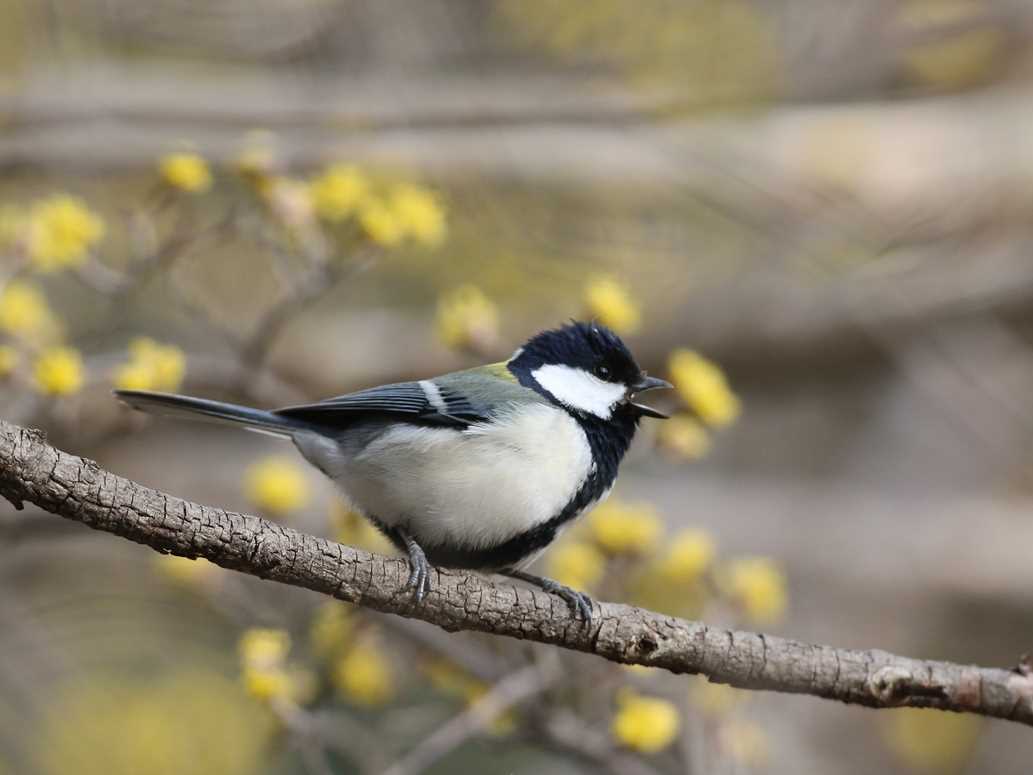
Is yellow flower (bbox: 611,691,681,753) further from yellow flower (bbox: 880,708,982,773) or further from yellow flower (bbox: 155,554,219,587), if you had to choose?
yellow flower (bbox: 880,708,982,773)

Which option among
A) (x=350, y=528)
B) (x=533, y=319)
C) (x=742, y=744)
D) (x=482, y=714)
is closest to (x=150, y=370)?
(x=350, y=528)

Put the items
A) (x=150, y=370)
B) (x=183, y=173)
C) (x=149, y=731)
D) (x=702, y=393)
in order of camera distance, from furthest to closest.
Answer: (x=149, y=731) → (x=702, y=393) → (x=183, y=173) → (x=150, y=370)

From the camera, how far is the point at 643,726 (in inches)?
94.0

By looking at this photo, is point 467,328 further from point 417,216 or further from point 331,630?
point 331,630

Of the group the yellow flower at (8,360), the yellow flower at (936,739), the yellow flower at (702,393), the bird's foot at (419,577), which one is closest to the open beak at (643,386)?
the yellow flower at (702,393)

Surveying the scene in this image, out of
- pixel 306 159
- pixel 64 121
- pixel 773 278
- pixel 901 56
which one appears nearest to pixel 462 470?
pixel 306 159

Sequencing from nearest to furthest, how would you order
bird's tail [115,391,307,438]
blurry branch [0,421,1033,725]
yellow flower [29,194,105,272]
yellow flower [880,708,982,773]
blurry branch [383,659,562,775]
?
blurry branch [0,421,1033,725], bird's tail [115,391,307,438], blurry branch [383,659,562,775], yellow flower [29,194,105,272], yellow flower [880,708,982,773]

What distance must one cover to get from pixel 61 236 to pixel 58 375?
1.13 feet

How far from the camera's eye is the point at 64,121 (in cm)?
329

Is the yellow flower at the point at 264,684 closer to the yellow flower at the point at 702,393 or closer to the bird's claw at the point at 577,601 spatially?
the bird's claw at the point at 577,601

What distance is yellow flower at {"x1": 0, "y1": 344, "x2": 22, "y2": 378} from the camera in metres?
2.43

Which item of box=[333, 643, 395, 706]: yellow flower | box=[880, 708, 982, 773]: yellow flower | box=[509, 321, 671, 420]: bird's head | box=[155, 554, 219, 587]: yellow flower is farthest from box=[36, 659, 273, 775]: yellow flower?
box=[880, 708, 982, 773]: yellow flower

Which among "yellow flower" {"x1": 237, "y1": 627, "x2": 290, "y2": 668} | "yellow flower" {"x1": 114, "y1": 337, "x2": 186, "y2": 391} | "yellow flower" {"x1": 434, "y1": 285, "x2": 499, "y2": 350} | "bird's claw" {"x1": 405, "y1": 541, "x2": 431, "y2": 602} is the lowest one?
"yellow flower" {"x1": 237, "y1": 627, "x2": 290, "y2": 668}

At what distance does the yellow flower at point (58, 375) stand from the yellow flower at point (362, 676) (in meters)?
0.88
